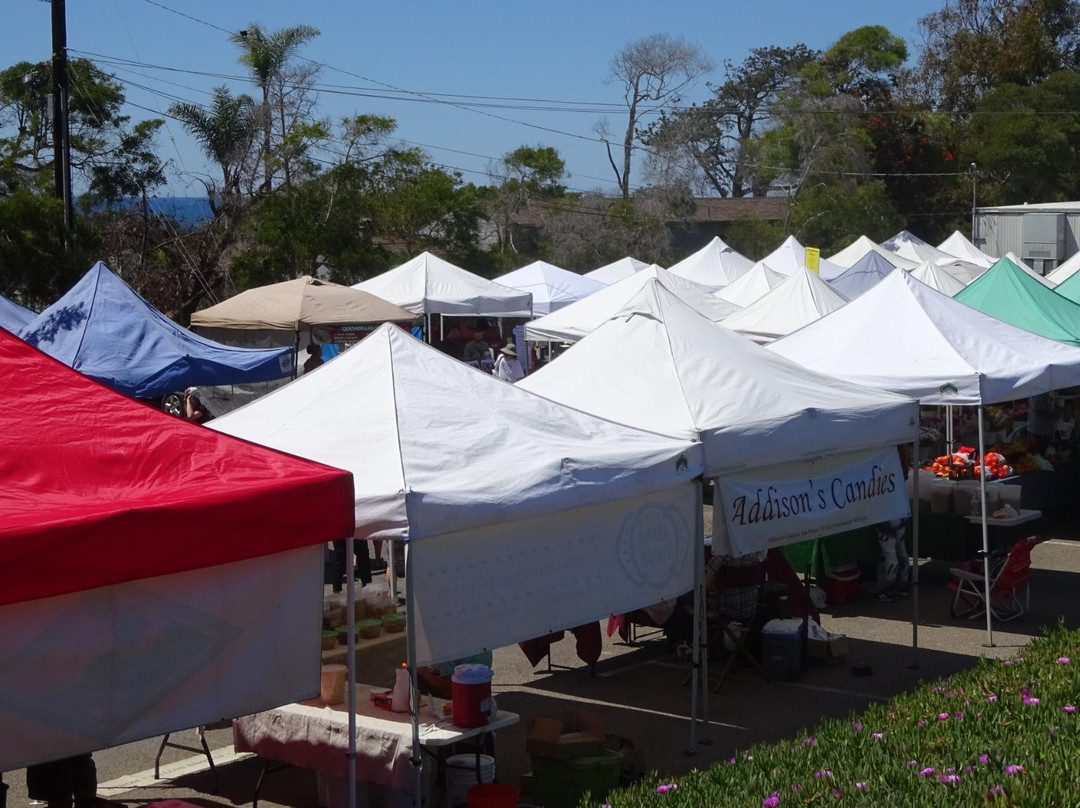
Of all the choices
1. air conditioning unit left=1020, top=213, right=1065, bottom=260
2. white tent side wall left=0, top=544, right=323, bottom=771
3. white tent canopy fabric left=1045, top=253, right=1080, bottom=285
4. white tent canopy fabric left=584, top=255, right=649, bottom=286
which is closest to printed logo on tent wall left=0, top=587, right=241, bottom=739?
white tent side wall left=0, top=544, right=323, bottom=771

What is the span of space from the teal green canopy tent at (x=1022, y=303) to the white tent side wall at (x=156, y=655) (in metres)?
10.9

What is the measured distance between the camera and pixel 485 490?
20.4 feet

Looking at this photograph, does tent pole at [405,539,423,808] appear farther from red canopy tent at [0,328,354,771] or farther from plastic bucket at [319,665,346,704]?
plastic bucket at [319,665,346,704]

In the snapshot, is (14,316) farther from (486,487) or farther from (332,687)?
(486,487)

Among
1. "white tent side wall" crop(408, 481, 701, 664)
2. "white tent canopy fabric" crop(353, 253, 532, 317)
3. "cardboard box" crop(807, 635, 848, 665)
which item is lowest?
"cardboard box" crop(807, 635, 848, 665)

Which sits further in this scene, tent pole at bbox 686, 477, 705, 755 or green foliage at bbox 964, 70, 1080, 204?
green foliage at bbox 964, 70, 1080, 204

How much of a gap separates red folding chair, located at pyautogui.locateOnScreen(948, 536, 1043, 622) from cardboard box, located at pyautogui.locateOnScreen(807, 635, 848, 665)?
1.66 meters

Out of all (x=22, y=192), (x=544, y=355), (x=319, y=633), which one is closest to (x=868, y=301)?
(x=319, y=633)

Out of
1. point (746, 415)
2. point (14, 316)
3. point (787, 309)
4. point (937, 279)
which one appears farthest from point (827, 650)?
point (937, 279)

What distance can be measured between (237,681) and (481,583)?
1.50 m

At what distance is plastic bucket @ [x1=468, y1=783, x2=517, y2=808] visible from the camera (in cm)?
601

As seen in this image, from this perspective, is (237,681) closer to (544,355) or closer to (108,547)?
(108,547)

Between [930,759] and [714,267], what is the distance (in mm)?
27490

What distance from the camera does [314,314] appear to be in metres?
17.5
